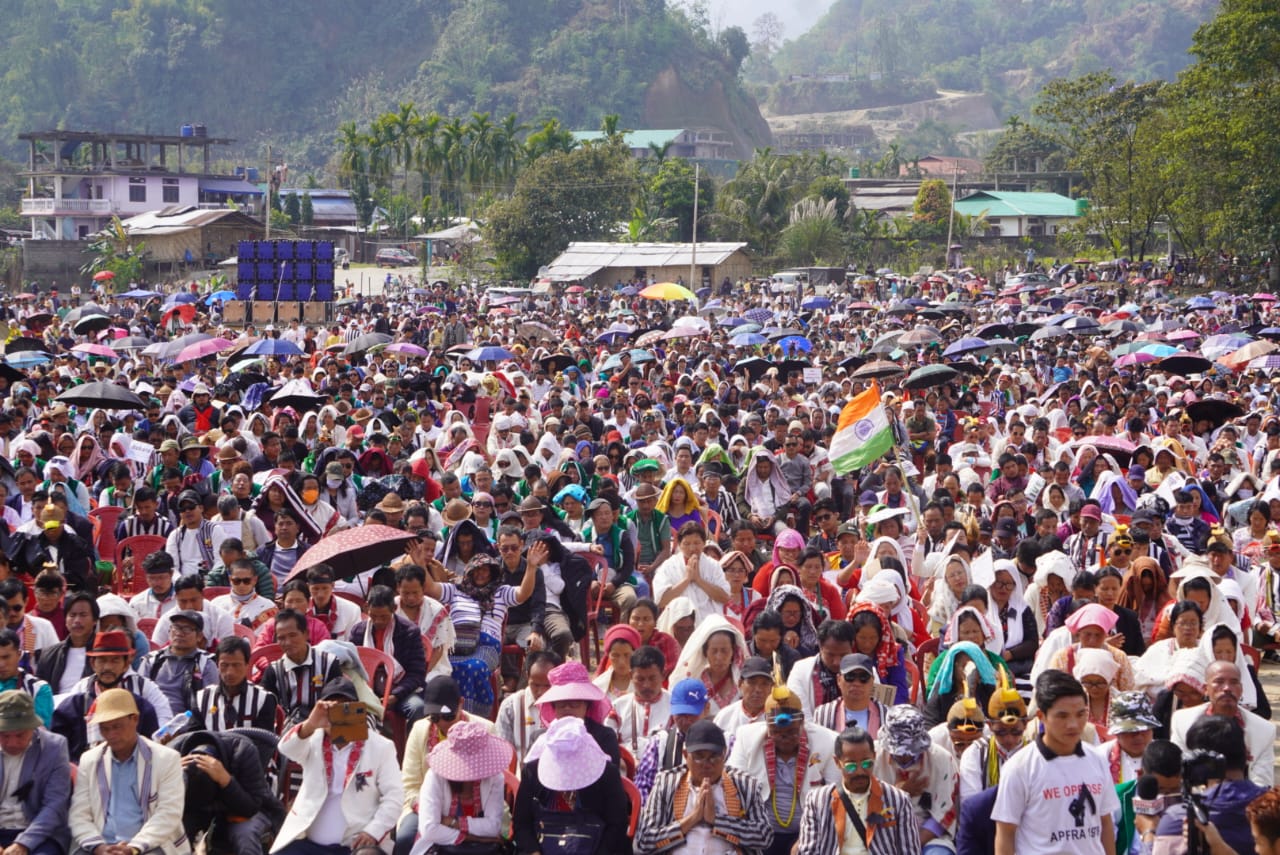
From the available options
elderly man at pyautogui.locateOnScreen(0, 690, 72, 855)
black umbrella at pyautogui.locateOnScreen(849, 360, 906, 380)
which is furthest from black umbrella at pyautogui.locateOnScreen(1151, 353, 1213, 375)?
elderly man at pyautogui.locateOnScreen(0, 690, 72, 855)

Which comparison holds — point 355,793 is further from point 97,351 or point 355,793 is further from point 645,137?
point 645,137

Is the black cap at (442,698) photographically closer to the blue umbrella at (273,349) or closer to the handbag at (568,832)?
the handbag at (568,832)

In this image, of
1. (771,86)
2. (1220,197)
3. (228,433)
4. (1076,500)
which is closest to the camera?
(1076,500)

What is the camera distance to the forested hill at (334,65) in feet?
411

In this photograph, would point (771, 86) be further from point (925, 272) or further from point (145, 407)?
point (145, 407)

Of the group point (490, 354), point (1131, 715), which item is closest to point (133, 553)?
point (1131, 715)

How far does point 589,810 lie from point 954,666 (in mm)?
1769

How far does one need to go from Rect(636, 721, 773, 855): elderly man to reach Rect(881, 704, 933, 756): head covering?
54 centimetres

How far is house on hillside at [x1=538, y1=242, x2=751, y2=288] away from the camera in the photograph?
52.2 meters

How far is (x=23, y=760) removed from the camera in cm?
590

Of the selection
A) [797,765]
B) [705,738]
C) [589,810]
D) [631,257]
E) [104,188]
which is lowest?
[589,810]

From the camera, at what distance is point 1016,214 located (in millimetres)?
74000

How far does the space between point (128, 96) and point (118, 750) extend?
421 feet

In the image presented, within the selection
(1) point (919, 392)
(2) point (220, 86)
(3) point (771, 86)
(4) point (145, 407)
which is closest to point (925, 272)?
(1) point (919, 392)
